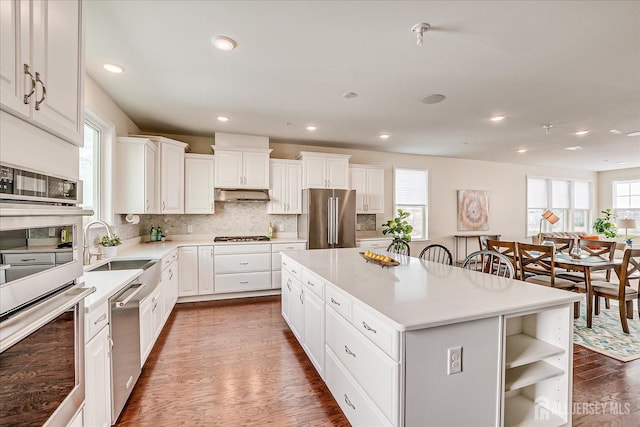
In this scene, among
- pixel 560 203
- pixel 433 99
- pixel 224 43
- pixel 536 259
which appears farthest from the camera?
pixel 560 203

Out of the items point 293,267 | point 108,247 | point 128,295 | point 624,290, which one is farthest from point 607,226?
point 108,247

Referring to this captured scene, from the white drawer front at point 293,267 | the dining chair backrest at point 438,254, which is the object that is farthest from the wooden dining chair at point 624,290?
the white drawer front at point 293,267

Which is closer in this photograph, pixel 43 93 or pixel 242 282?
pixel 43 93

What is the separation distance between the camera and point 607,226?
300 inches

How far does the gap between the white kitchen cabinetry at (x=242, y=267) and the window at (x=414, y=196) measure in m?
3.08

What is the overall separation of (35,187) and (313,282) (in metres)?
1.73

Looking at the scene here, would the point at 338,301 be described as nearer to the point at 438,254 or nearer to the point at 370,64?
the point at 370,64

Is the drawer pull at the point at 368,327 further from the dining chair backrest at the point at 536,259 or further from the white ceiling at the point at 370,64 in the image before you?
the dining chair backrest at the point at 536,259

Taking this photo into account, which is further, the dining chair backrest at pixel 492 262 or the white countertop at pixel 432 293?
the dining chair backrest at pixel 492 262

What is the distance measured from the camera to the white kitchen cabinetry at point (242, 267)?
14.1 ft

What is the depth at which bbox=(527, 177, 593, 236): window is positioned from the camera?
7.60m

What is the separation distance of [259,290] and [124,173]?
2.42 m

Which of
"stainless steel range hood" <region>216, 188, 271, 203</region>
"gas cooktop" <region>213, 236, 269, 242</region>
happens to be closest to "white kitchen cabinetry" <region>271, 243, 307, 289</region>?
"gas cooktop" <region>213, 236, 269, 242</region>

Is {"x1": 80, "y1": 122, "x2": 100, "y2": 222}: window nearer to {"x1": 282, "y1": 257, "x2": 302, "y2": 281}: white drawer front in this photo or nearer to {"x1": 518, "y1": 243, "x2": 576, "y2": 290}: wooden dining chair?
{"x1": 282, "y1": 257, "x2": 302, "y2": 281}: white drawer front
